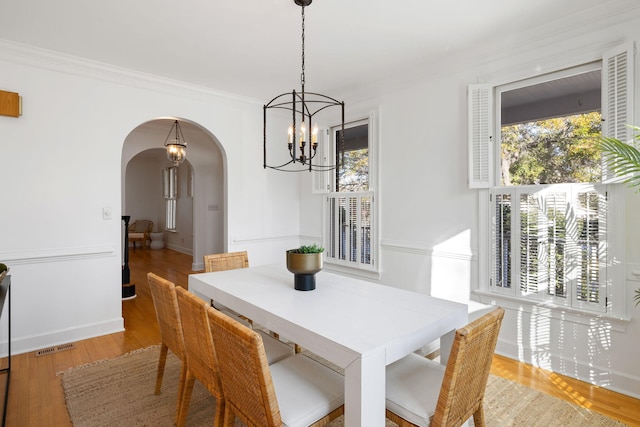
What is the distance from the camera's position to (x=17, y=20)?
2496 millimetres

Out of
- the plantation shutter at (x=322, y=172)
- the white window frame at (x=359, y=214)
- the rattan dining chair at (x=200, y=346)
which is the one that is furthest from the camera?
the plantation shutter at (x=322, y=172)

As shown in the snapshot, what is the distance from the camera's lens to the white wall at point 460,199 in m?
2.37

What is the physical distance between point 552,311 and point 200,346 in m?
2.55

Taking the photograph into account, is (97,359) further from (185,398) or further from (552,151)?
(552,151)

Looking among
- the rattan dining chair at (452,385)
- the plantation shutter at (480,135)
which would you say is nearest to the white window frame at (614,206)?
the plantation shutter at (480,135)

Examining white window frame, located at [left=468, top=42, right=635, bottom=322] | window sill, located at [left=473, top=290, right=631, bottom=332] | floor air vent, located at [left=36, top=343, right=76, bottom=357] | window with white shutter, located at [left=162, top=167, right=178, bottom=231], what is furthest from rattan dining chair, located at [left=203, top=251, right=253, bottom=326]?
window with white shutter, located at [left=162, top=167, right=178, bottom=231]

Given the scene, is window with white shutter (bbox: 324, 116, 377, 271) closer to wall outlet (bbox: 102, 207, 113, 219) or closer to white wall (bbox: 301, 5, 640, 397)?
white wall (bbox: 301, 5, 640, 397)

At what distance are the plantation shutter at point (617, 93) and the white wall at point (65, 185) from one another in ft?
12.3

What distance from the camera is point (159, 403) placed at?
2205mm

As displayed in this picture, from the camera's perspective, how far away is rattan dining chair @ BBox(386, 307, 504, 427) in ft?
4.09

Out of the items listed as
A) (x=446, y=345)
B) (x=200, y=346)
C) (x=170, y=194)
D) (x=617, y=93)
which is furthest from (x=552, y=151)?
(x=170, y=194)

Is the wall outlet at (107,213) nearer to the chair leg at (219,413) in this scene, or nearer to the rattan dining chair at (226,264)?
the rattan dining chair at (226,264)

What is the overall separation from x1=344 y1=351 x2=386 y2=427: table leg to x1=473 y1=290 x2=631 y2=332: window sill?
198 cm

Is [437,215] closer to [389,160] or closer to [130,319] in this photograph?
[389,160]
